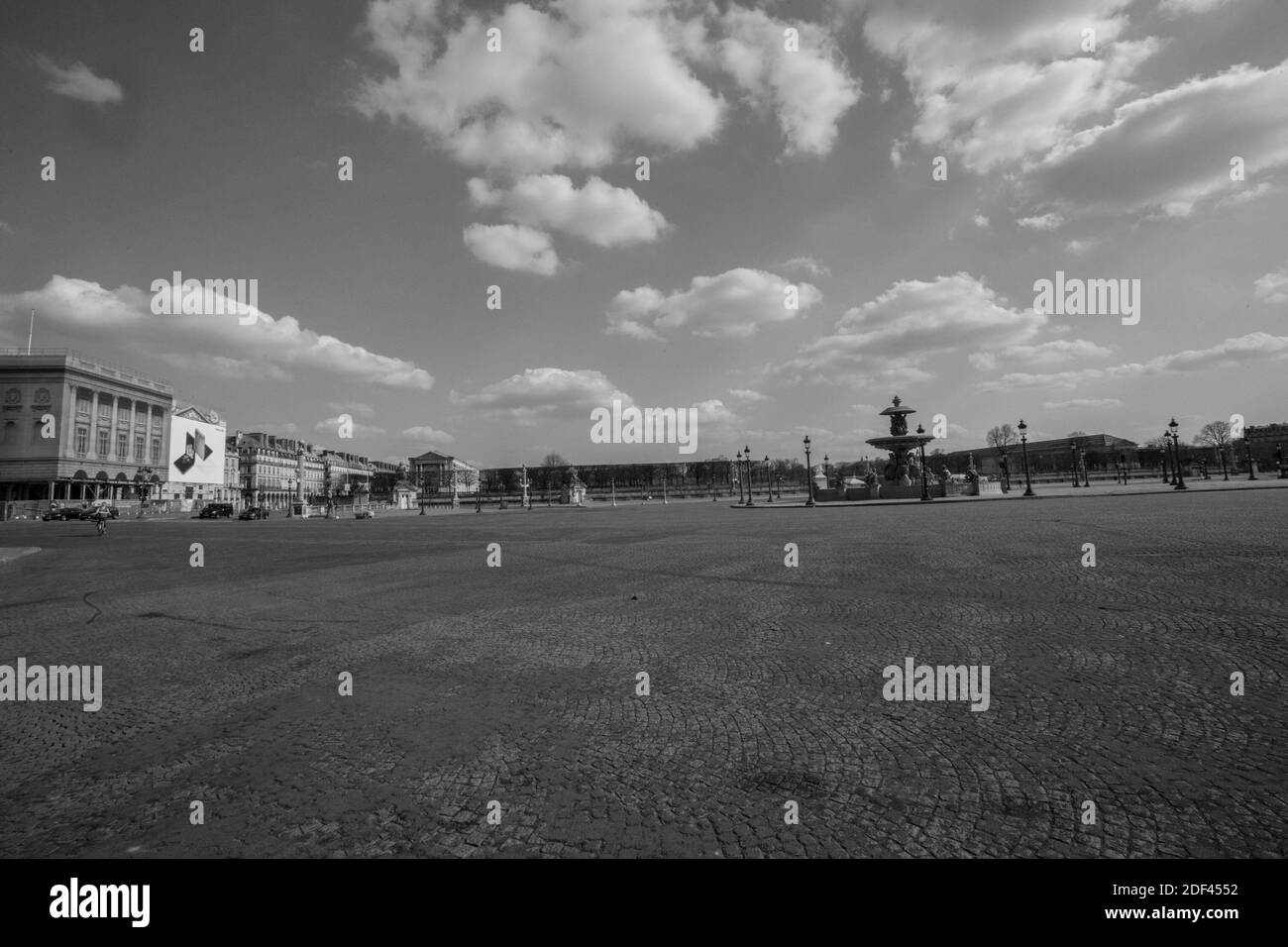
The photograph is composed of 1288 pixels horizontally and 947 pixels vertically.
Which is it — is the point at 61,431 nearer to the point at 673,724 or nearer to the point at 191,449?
the point at 191,449

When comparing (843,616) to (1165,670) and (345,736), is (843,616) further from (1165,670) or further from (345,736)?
(345,736)

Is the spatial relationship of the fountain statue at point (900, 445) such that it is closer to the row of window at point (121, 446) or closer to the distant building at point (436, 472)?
the row of window at point (121, 446)

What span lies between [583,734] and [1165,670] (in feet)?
16.3

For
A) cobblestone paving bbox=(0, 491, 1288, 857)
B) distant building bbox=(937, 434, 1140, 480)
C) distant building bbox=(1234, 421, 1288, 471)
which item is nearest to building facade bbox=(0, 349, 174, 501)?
cobblestone paving bbox=(0, 491, 1288, 857)

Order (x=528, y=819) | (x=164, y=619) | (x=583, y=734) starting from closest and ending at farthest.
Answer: (x=528, y=819), (x=583, y=734), (x=164, y=619)

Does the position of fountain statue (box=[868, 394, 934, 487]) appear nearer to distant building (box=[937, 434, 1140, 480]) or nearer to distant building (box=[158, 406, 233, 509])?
distant building (box=[937, 434, 1140, 480])

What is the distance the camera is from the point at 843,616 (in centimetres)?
763

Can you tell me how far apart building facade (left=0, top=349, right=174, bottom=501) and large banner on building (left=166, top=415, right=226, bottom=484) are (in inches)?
330

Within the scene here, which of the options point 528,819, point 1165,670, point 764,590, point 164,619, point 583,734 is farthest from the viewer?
point 764,590
